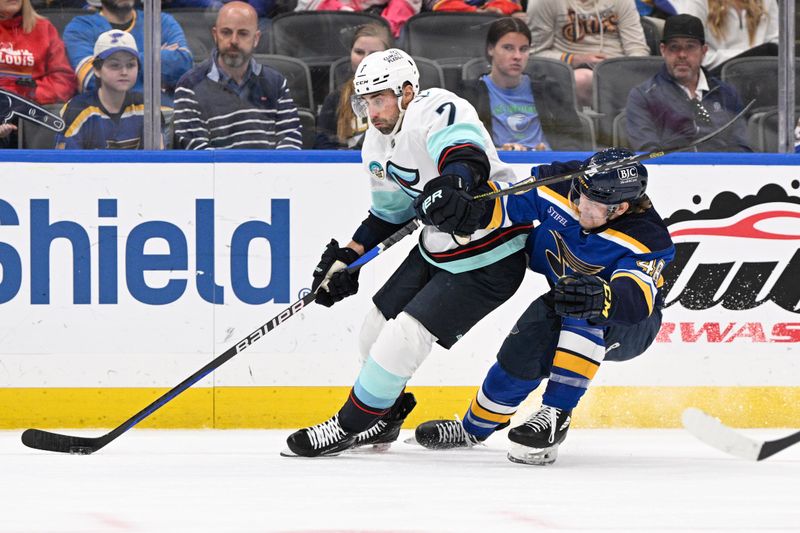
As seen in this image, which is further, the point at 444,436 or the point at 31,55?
the point at 31,55

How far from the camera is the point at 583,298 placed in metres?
2.85

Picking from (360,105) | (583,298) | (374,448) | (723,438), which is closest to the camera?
(723,438)

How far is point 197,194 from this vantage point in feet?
13.1

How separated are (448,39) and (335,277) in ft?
3.94

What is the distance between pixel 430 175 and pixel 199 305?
3.62ft

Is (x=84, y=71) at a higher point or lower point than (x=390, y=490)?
higher

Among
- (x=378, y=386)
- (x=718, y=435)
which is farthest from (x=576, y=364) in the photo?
(x=718, y=435)

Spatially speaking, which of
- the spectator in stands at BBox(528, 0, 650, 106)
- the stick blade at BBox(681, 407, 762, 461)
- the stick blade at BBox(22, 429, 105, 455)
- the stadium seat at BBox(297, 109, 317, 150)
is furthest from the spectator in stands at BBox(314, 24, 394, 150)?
the stick blade at BBox(681, 407, 762, 461)

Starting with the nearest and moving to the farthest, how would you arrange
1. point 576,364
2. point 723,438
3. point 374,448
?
1. point 723,438
2. point 576,364
3. point 374,448

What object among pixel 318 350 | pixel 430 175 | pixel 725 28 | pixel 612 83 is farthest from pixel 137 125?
pixel 725 28

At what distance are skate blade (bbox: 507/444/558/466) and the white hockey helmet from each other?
988 mm

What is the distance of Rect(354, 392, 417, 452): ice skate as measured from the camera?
3.38 metres

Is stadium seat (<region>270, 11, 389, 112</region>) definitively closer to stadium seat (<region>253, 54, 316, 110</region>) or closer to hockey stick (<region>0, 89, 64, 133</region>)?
stadium seat (<region>253, 54, 316, 110</region>)

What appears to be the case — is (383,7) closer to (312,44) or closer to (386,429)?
(312,44)
